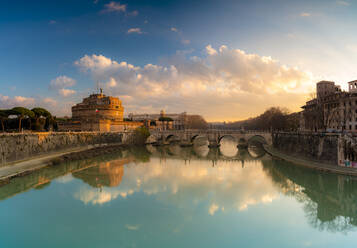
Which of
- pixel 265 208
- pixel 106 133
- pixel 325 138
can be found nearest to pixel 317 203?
pixel 265 208

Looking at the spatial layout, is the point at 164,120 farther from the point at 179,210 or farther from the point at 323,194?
the point at 179,210

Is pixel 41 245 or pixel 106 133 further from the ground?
pixel 106 133

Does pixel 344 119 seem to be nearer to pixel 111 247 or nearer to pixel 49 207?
pixel 111 247

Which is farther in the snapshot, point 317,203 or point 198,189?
point 198,189

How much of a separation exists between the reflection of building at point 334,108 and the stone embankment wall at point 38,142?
39939 mm

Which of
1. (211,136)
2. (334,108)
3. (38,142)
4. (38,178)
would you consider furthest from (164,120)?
(38,178)

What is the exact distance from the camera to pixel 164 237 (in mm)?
10586

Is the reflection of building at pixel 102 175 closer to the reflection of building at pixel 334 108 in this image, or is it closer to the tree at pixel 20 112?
the tree at pixel 20 112

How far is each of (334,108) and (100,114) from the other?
2251 inches

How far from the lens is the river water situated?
34.7 ft

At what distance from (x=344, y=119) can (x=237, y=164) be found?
16437mm

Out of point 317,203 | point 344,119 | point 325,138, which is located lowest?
point 317,203

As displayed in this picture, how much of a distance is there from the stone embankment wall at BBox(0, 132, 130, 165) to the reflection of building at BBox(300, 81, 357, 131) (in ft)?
131

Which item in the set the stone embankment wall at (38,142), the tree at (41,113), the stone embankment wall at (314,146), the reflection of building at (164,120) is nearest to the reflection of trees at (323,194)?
the stone embankment wall at (314,146)
